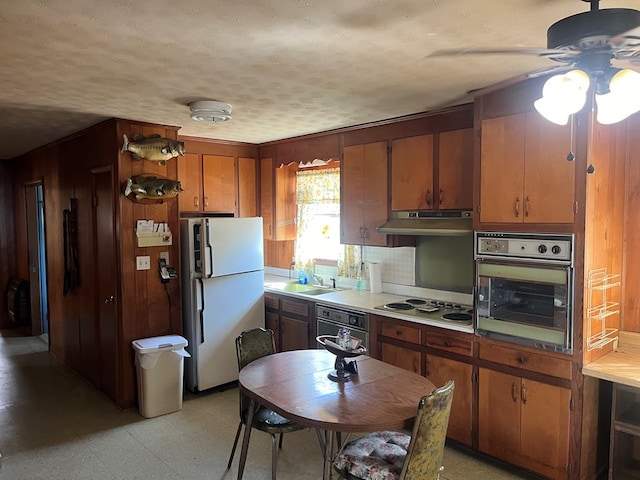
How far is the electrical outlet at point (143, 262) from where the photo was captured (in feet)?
13.2

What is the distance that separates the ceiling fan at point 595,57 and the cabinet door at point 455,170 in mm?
1806

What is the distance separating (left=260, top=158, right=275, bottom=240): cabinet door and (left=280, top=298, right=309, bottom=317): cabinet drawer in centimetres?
103

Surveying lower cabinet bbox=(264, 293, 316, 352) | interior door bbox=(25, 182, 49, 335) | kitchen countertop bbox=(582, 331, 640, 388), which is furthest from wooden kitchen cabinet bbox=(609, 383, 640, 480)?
interior door bbox=(25, 182, 49, 335)

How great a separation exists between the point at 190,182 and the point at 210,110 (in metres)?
1.64

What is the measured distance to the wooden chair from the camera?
268 centimetres

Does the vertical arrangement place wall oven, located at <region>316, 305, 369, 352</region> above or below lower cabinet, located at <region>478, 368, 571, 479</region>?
above

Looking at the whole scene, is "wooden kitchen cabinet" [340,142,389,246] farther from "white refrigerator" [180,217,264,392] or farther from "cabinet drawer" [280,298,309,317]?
"white refrigerator" [180,217,264,392]

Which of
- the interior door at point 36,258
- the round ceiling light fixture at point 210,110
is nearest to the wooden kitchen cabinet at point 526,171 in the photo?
the round ceiling light fixture at point 210,110

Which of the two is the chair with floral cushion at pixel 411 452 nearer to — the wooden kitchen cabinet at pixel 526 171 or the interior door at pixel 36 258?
the wooden kitchen cabinet at pixel 526 171

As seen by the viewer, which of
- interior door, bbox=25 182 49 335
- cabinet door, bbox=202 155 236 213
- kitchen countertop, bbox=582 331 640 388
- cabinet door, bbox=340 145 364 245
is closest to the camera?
kitchen countertop, bbox=582 331 640 388

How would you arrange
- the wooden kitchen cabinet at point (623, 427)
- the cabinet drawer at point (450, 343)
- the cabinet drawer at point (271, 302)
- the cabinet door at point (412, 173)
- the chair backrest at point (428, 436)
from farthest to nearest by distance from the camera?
the cabinet drawer at point (271, 302) → the cabinet door at point (412, 173) → the cabinet drawer at point (450, 343) → the wooden kitchen cabinet at point (623, 427) → the chair backrest at point (428, 436)

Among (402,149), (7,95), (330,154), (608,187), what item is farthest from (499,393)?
(7,95)

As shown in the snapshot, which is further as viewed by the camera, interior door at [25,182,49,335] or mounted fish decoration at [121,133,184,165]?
interior door at [25,182,49,335]

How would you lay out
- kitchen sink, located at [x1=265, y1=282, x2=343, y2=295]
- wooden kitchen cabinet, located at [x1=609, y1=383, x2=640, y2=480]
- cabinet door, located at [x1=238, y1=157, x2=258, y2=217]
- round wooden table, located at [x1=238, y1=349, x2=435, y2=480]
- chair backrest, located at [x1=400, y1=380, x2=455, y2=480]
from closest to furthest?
chair backrest, located at [x1=400, y1=380, x2=455, y2=480], round wooden table, located at [x1=238, y1=349, x2=435, y2=480], wooden kitchen cabinet, located at [x1=609, y1=383, x2=640, y2=480], kitchen sink, located at [x1=265, y1=282, x2=343, y2=295], cabinet door, located at [x1=238, y1=157, x2=258, y2=217]
